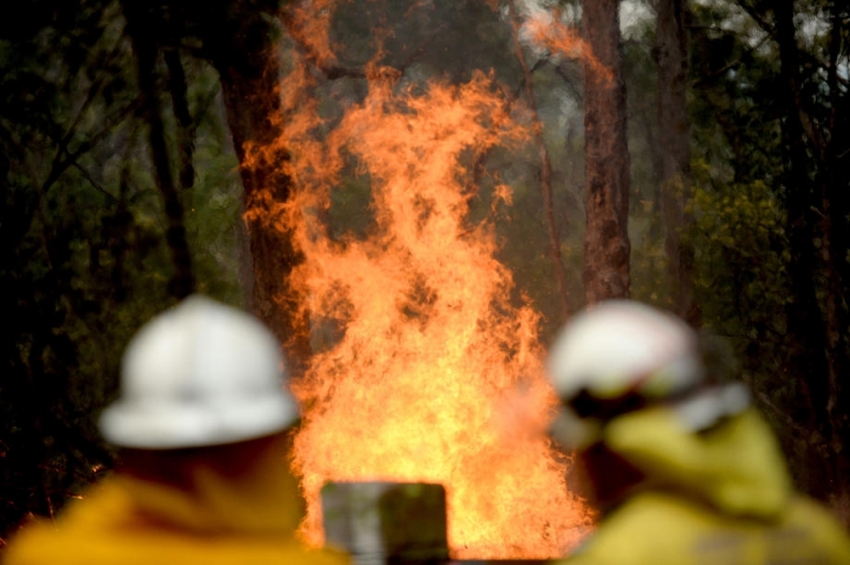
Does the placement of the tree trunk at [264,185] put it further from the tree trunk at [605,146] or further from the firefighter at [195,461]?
the firefighter at [195,461]

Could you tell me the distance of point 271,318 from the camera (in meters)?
8.48

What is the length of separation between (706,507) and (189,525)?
1157 millimetres

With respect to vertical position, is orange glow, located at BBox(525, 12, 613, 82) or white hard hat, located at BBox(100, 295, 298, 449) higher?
orange glow, located at BBox(525, 12, 613, 82)

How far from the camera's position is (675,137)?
18.1m


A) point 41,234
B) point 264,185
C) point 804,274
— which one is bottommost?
point 804,274

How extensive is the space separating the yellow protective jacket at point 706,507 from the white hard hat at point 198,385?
0.87 metres

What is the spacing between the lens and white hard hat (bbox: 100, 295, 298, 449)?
2068mm

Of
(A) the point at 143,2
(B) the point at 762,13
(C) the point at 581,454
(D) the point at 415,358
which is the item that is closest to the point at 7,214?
(A) the point at 143,2

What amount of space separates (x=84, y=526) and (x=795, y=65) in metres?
7.09

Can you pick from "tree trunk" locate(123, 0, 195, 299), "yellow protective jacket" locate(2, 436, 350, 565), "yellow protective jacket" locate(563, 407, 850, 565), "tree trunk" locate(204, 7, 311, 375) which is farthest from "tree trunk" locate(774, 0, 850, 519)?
"yellow protective jacket" locate(2, 436, 350, 565)

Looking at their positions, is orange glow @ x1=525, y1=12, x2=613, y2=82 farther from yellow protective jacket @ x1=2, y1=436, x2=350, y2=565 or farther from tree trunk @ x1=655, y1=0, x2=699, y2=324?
yellow protective jacket @ x1=2, y1=436, x2=350, y2=565

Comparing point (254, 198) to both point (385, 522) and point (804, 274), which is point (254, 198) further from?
point (385, 522)

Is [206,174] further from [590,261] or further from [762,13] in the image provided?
[762,13]

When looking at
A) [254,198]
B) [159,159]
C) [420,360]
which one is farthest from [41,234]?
[420,360]
